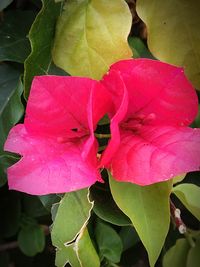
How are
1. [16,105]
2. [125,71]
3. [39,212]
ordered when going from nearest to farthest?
[125,71]
[16,105]
[39,212]

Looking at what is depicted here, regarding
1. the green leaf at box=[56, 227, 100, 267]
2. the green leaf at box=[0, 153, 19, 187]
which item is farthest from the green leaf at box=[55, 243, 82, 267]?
the green leaf at box=[0, 153, 19, 187]

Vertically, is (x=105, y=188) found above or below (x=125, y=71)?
below

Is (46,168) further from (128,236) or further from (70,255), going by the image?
(128,236)

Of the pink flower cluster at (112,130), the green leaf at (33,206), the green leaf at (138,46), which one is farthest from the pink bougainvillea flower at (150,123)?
the green leaf at (33,206)

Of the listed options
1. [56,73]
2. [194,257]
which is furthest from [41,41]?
[194,257]

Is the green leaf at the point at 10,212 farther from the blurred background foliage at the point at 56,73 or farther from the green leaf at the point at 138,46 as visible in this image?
the green leaf at the point at 138,46

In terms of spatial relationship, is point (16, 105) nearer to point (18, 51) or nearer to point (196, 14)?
point (18, 51)

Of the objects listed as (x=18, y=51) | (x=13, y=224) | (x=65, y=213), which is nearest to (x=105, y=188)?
(x=65, y=213)
